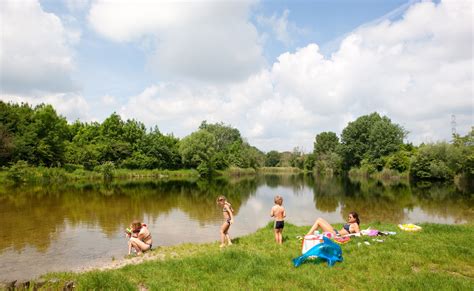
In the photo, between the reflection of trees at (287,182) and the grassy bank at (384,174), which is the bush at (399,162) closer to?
the grassy bank at (384,174)

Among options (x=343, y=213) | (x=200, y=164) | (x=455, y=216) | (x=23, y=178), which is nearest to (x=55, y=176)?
(x=23, y=178)

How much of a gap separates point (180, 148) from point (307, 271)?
233 feet

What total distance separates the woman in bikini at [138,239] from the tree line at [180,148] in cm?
4508

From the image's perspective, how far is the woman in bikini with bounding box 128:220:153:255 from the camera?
1170 cm

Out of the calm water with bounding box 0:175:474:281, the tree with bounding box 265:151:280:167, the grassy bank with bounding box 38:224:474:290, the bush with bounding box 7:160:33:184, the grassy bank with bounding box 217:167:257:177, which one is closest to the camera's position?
the grassy bank with bounding box 38:224:474:290

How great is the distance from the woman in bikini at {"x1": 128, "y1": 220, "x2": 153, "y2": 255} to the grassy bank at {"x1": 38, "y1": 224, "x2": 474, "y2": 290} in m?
1.46

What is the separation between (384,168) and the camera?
236 ft

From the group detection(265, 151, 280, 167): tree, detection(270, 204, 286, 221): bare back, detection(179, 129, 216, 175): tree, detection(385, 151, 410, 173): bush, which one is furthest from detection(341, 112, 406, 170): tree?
detection(270, 204, 286, 221): bare back

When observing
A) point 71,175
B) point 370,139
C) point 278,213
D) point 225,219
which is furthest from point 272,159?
point 278,213

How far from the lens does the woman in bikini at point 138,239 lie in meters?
11.7

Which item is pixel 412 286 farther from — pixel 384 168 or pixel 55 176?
pixel 384 168

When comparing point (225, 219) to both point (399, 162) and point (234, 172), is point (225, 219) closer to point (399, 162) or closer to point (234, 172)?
point (399, 162)

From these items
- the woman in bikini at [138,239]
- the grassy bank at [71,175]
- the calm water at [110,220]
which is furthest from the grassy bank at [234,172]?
the woman in bikini at [138,239]

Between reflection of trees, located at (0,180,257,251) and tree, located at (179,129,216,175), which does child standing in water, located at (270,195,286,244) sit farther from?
tree, located at (179,129,216,175)
